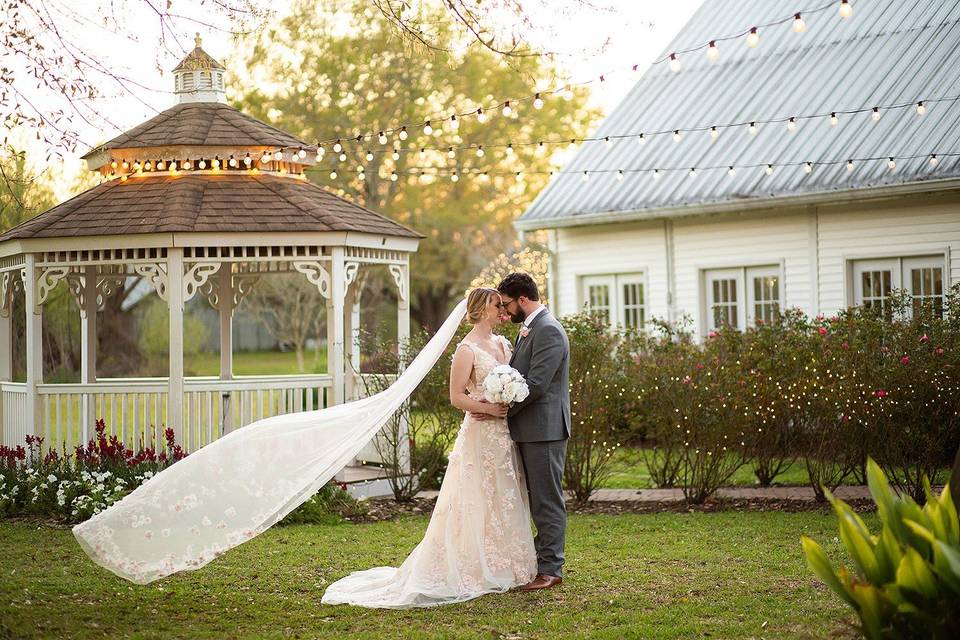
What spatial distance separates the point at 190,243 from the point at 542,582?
6.19m

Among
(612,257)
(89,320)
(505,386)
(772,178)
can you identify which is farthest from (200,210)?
(612,257)

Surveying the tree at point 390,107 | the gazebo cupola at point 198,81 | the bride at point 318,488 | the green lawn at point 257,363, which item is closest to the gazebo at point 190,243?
the gazebo cupola at point 198,81

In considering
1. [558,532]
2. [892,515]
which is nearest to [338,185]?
[558,532]

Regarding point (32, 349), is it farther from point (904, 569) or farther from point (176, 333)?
point (904, 569)

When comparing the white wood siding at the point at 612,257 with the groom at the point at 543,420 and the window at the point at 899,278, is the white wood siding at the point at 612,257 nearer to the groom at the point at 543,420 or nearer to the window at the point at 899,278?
the window at the point at 899,278

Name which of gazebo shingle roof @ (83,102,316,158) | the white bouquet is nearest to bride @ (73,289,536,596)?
the white bouquet

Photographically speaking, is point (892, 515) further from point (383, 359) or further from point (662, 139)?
point (662, 139)

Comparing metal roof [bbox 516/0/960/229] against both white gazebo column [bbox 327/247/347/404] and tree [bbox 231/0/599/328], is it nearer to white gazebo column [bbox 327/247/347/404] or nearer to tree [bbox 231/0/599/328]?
white gazebo column [bbox 327/247/347/404]

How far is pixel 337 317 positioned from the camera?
41.9ft

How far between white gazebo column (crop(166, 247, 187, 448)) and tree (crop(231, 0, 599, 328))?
2105 centimetres

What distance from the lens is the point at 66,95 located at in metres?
8.72

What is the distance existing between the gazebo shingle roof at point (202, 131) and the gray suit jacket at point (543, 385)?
21.6ft

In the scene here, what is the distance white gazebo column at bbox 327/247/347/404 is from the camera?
12742 mm

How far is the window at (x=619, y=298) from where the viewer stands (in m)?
19.2
